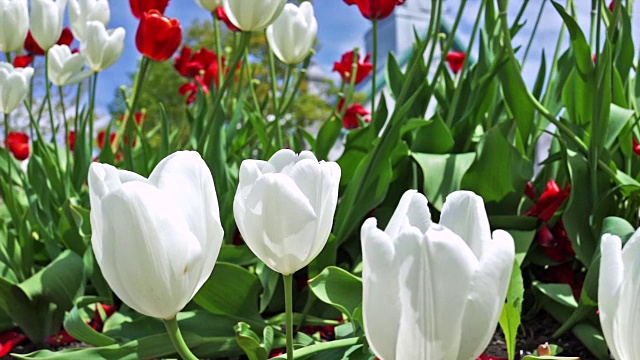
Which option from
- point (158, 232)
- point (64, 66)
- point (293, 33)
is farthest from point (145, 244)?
point (64, 66)

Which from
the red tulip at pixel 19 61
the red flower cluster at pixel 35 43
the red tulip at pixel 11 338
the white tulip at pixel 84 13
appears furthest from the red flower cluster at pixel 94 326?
the red tulip at pixel 19 61

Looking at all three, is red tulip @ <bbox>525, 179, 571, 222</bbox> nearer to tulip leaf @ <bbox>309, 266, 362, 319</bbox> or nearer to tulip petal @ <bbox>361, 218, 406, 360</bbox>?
tulip leaf @ <bbox>309, 266, 362, 319</bbox>

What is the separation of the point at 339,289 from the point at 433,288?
0.42 m

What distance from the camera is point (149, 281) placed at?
0.45 meters

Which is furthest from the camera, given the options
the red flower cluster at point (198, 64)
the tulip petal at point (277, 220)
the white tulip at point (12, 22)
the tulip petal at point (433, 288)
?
the red flower cluster at point (198, 64)

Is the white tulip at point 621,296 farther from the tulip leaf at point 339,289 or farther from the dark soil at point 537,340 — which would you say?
the dark soil at point 537,340

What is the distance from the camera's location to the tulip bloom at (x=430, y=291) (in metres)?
0.39

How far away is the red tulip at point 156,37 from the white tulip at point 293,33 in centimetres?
21

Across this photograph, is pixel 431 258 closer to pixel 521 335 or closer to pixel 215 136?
pixel 521 335

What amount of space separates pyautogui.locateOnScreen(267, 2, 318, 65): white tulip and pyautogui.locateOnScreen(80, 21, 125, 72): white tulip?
302 mm

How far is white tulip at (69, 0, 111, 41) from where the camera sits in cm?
149

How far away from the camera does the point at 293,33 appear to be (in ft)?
4.66

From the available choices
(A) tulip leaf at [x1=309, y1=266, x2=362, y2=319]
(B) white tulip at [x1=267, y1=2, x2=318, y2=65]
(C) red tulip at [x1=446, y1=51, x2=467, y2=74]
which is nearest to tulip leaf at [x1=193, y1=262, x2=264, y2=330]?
(A) tulip leaf at [x1=309, y1=266, x2=362, y2=319]

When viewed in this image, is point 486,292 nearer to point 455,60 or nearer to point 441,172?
point 441,172
